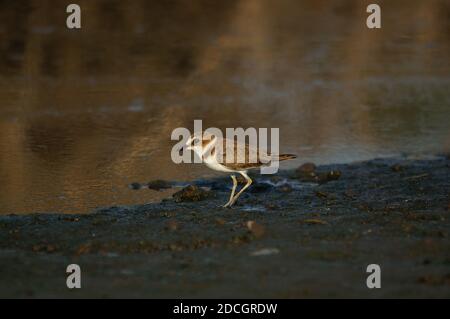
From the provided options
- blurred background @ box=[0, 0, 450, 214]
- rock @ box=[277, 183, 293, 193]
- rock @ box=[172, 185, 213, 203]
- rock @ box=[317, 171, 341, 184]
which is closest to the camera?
rock @ box=[172, 185, 213, 203]

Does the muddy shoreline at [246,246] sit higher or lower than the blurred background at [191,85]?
lower

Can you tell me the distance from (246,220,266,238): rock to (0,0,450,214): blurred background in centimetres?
237

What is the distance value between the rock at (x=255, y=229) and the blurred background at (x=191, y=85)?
2.37 m

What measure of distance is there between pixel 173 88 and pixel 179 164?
391 cm

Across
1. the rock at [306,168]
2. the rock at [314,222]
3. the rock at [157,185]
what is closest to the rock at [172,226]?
the rock at [314,222]

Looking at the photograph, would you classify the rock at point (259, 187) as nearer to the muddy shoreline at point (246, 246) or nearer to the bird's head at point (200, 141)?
the muddy shoreline at point (246, 246)

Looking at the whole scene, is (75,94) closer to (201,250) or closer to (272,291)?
(201,250)

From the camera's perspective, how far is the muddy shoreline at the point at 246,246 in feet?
20.8

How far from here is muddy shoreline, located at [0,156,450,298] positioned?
250 inches

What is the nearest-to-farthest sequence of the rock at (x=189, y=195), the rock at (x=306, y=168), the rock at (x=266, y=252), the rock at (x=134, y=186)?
1. the rock at (x=266, y=252)
2. the rock at (x=189, y=195)
3. the rock at (x=134, y=186)
4. the rock at (x=306, y=168)

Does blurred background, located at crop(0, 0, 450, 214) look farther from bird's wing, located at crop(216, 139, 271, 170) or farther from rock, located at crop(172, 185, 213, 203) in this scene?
bird's wing, located at crop(216, 139, 271, 170)

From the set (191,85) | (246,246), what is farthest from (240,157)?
(191,85)

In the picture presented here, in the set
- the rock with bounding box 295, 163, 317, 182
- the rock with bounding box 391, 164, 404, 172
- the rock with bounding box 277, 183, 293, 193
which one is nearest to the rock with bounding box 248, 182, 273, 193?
the rock with bounding box 277, 183, 293, 193

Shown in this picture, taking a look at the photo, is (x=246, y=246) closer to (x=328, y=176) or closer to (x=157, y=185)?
(x=157, y=185)
